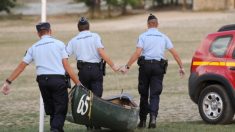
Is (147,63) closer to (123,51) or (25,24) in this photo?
(123,51)

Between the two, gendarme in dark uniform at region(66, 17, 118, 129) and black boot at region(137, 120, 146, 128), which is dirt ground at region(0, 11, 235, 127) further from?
gendarme in dark uniform at region(66, 17, 118, 129)

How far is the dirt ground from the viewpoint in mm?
14289

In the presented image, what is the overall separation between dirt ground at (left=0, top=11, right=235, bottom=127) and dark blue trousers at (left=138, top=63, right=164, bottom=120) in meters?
1.47

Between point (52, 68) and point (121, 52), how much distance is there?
21495mm

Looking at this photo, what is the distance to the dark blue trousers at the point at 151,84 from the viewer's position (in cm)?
1115

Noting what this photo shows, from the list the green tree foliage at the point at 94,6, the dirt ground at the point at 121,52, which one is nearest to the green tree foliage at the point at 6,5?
the dirt ground at the point at 121,52

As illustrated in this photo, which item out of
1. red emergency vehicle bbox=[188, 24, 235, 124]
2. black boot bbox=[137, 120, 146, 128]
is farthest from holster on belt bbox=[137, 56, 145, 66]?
red emergency vehicle bbox=[188, 24, 235, 124]

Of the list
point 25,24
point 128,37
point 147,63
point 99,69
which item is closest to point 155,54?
point 147,63

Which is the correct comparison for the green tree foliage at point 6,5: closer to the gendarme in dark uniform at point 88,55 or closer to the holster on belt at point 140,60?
the holster on belt at point 140,60

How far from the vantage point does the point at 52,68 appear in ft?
31.2

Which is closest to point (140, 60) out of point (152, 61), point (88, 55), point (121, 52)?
point (152, 61)

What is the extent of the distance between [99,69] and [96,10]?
5226 centimetres

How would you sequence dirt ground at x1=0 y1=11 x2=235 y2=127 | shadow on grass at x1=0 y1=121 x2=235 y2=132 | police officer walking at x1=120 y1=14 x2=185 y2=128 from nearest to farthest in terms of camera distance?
shadow on grass at x1=0 y1=121 x2=235 y2=132 → police officer walking at x1=120 y1=14 x2=185 y2=128 → dirt ground at x1=0 y1=11 x2=235 y2=127

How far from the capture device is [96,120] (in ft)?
32.1
